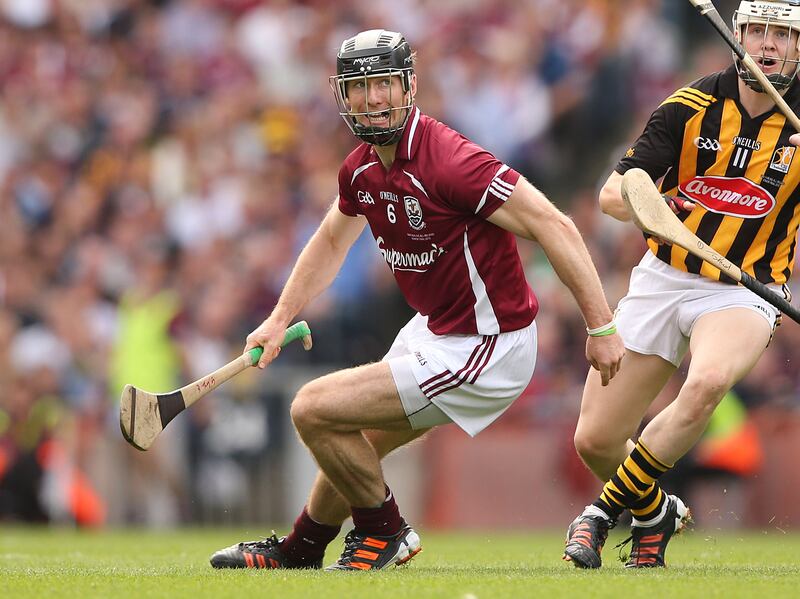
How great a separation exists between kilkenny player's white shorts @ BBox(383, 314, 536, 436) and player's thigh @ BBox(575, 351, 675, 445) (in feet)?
1.59

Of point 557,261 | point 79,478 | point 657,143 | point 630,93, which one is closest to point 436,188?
point 557,261

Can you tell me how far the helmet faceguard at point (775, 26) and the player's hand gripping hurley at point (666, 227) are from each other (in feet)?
2.12

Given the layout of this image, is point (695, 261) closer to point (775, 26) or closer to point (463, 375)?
point (775, 26)

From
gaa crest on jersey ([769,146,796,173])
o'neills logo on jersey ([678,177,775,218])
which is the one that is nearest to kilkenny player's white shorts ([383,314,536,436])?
o'neills logo on jersey ([678,177,775,218])

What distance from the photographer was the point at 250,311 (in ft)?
41.9

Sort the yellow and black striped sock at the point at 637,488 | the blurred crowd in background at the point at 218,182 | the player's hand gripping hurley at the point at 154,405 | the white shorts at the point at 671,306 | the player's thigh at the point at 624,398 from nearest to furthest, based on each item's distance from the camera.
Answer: the player's hand gripping hurley at the point at 154,405
the yellow and black striped sock at the point at 637,488
the white shorts at the point at 671,306
the player's thigh at the point at 624,398
the blurred crowd in background at the point at 218,182

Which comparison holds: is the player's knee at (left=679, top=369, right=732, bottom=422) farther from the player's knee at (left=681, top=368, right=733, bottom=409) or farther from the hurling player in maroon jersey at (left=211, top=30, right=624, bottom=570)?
the hurling player in maroon jersey at (left=211, top=30, right=624, bottom=570)

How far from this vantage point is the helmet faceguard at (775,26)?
22.1ft

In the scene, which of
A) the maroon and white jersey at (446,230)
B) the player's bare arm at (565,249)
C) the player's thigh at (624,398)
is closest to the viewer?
the player's bare arm at (565,249)

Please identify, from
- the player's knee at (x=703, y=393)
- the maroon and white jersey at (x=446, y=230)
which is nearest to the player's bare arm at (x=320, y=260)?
the maroon and white jersey at (x=446, y=230)

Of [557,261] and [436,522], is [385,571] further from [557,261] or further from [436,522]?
[436,522]

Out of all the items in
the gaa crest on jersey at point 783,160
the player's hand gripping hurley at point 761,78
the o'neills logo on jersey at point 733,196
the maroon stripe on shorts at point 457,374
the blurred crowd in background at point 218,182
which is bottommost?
the blurred crowd in background at point 218,182

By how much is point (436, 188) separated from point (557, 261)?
58cm

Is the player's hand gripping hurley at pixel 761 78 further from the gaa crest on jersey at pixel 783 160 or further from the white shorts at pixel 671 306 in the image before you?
the white shorts at pixel 671 306
